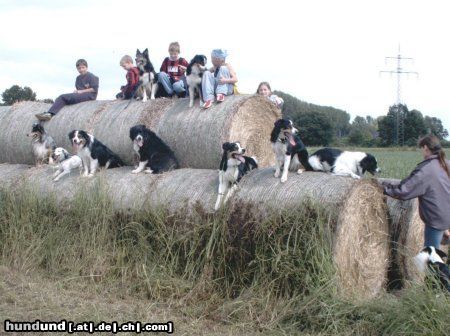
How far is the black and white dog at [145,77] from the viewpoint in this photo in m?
9.96

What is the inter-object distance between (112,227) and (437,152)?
155 inches

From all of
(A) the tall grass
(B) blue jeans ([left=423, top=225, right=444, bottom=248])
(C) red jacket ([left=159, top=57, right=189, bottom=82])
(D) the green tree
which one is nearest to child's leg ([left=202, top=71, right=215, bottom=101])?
(C) red jacket ([left=159, top=57, right=189, bottom=82])

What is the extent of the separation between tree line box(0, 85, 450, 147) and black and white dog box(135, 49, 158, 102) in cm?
2320

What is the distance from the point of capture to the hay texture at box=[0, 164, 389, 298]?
21.8ft

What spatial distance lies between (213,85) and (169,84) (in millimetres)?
1293

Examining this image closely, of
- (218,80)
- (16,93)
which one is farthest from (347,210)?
(16,93)

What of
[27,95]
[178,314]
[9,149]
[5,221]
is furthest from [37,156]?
[27,95]

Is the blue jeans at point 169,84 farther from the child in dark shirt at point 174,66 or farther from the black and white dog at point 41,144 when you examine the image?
the black and white dog at point 41,144

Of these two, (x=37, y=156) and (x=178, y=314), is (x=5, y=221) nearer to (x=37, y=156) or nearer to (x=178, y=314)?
(x=37, y=156)

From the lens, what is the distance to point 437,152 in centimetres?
688

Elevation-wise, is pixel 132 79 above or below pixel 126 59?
below

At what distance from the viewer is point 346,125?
5978cm

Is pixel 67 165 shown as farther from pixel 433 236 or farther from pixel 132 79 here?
pixel 433 236

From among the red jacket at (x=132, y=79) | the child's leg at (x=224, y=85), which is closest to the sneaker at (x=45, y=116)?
the red jacket at (x=132, y=79)
